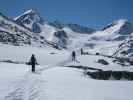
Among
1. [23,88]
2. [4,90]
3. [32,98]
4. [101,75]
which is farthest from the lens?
[101,75]

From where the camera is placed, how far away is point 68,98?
13523 millimetres

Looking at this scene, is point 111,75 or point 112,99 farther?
point 111,75

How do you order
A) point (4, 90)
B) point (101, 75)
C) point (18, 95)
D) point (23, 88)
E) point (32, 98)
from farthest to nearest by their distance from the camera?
point (101, 75), point (23, 88), point (4, 90), point (18, 95), point (32, 98)

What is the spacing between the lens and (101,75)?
34.4 m

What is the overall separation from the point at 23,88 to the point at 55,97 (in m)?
3.83

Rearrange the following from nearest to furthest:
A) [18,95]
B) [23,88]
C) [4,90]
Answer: [18,95]
[4,90]
[23,88]

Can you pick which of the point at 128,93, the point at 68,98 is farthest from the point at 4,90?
the point at 128,93

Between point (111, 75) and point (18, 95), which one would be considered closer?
point (18, 95)

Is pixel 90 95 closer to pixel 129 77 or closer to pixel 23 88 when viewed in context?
pixel 23 88

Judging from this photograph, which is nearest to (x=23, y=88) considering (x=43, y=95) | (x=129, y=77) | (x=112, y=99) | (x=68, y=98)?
(x=43, y=95)

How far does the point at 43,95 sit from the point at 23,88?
3.31m

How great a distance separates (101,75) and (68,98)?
21.4 m

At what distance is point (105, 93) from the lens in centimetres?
1562

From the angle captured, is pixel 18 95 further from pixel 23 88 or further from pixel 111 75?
pixel 111 75
